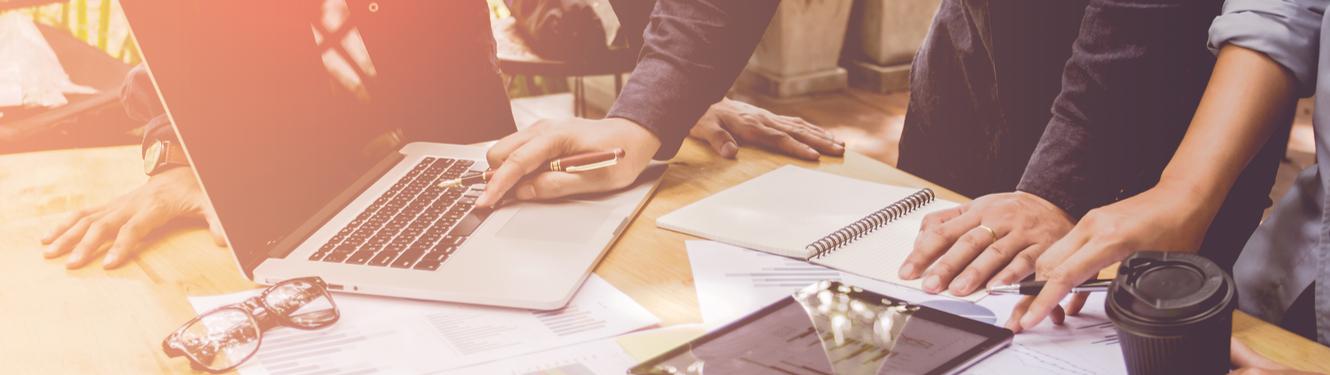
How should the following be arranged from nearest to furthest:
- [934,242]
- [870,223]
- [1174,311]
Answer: [1174,311]
[934,242]
[870,223]

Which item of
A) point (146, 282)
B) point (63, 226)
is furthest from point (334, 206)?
point (63, 226)

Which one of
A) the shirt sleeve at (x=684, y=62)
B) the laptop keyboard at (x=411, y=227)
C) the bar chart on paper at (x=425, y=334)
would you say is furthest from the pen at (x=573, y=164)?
the bar chart on paper at (x=425, y=334)

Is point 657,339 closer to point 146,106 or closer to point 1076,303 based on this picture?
point 1076,303

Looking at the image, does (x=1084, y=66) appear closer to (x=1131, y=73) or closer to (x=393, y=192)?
(x=1131, y=73)

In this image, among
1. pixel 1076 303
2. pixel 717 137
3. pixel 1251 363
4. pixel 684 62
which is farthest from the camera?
pixel 717 137

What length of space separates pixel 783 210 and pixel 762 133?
0.28m

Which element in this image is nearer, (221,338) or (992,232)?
(221,338)

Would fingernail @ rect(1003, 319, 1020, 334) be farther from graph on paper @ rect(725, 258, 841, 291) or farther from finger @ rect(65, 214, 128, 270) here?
finger @ rect(65, 214, 128, 270)

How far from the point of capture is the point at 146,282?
0.76 m

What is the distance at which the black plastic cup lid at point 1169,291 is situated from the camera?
0.42m

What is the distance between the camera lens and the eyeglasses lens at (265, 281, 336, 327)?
650 millimetres

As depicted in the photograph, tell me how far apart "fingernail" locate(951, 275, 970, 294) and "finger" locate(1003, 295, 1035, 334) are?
0.05 metres

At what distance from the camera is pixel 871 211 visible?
901 mm

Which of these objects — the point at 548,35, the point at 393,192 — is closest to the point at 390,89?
the point at 393,192
